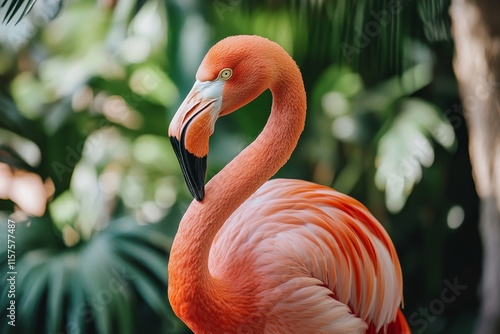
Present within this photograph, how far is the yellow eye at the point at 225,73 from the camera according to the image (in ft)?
4.97

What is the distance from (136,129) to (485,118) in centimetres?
117

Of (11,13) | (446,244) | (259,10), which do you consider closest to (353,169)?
(446,244)

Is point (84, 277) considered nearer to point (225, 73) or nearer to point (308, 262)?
point (308, 262)

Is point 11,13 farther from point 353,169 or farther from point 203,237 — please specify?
point 353,169

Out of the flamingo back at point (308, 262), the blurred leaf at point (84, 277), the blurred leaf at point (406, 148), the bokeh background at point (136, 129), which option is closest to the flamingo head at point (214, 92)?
the flamingo back at point (308, 262)

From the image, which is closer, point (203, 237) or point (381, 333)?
point (203, 237)

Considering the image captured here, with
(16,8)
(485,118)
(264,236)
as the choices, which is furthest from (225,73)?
(485,118)

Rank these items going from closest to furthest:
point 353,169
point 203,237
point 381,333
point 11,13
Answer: point 203,237, point 381,333, point 11,13, point 353,169

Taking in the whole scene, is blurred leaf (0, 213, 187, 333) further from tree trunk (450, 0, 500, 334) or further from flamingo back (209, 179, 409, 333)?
tree trunk (450, 0, 500, 334)

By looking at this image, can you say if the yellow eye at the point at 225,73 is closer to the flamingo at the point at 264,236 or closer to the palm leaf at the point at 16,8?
the flamingo at the point at 264,236

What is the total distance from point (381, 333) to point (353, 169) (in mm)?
540

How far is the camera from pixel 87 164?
76.4 inches

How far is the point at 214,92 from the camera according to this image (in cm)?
151

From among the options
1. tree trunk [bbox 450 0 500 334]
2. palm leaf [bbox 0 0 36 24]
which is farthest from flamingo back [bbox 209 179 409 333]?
palm leaf [bbox 0 0 36 24]
